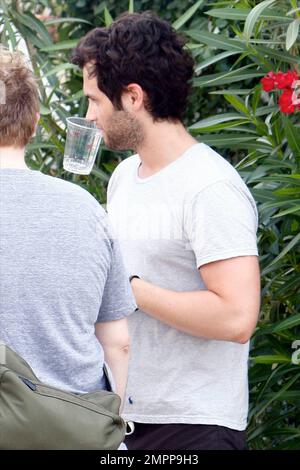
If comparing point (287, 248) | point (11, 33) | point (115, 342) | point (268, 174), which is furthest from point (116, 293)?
point (11, 33)

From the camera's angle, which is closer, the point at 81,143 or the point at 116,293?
the point at 116,293

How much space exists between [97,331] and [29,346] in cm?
23

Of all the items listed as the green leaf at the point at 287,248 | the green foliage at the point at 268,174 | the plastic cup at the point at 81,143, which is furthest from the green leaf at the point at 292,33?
the plastic cup at the point at 81,143

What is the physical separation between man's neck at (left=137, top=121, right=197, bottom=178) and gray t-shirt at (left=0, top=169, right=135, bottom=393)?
0.46 meters

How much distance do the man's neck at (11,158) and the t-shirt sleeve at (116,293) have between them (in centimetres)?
22

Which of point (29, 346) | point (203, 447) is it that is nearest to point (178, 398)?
point (203, 447)

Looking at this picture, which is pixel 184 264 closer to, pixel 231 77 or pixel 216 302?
pixel 216 302

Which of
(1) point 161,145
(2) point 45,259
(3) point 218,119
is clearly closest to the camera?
(2) point 45,259

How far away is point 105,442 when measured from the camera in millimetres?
1612

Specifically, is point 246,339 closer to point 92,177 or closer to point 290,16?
point 290,16

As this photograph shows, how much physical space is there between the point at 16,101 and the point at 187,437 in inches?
32.1

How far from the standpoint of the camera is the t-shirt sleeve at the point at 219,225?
6.71 ft

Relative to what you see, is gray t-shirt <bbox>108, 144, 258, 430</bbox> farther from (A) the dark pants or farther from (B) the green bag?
(B) the green bag

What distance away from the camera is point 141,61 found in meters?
2.22
